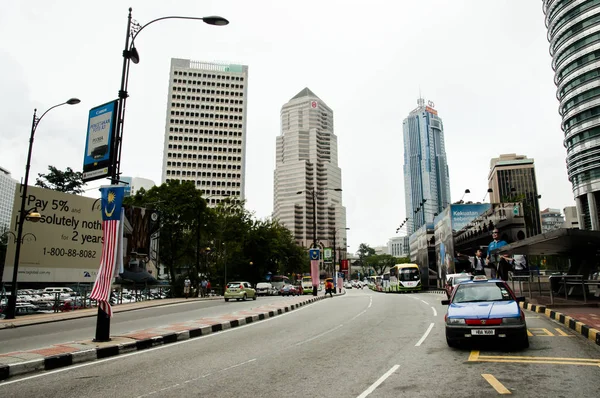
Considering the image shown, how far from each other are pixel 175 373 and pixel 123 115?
26.5 ft

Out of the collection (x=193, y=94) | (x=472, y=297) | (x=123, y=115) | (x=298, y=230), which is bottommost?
(x=472, y=297)

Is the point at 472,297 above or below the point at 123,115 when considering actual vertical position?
below

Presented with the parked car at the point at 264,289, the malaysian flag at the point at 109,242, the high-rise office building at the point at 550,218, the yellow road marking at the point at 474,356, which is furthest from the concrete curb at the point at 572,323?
the high-rise office building at the point at 550,218

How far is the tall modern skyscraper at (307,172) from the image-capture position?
175 meters

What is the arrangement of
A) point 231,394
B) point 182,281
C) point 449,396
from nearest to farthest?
point 449,396, point 231,394, point 182,281

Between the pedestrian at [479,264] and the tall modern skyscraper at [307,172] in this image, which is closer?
the pedestrian at [479,264]

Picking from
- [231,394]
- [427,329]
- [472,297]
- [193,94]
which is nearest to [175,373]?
[231,394]

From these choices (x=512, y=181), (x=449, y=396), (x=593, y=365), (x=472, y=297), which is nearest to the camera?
(x=449, y=396)

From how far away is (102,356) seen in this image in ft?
29.5

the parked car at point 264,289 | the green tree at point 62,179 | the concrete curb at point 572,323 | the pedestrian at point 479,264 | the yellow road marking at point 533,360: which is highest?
the green tree at point 62,179

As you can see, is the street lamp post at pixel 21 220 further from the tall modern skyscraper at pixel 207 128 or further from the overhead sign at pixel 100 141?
the tall modern skyscraper at pixel 207 128

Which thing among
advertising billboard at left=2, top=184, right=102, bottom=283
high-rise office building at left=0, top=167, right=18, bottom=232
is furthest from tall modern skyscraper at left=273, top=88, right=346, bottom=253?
advertising billboard at left=2, top=184, right=102, bottom=283

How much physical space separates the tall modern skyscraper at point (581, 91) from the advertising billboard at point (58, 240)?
Answer: 218 ft

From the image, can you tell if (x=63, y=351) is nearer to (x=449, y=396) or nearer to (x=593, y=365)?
(x=449, y=396)
